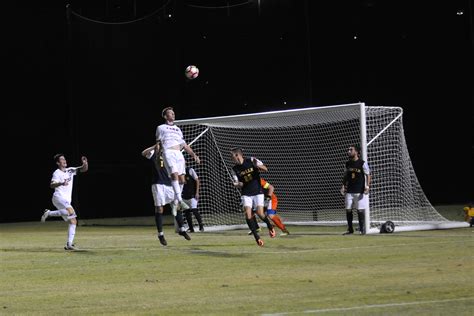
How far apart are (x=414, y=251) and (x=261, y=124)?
473 inches

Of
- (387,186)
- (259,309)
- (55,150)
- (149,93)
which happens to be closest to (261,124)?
(387,186)

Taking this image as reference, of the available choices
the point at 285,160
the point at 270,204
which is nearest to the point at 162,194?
the point at 270,204

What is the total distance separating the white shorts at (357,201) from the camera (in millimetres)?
21672

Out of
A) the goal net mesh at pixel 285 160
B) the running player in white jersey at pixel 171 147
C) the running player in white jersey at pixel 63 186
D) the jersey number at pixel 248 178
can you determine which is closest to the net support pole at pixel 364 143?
the goal net mesh at pixel 285 160

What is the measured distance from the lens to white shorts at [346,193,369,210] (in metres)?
21.7

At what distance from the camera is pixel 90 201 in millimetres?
33469

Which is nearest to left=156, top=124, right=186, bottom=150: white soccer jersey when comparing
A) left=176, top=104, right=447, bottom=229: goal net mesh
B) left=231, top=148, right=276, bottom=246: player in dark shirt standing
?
left=231, top=148, right=276, bottom=246: player in dark shirt standing

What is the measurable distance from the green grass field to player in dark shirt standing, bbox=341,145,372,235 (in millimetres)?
1083

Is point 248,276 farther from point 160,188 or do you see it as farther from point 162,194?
point 160,188

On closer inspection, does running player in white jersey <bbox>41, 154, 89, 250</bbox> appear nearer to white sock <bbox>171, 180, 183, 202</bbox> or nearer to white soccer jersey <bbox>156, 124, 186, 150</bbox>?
white soccer jersey <bbox>156, 124, 186, 150</bbox>

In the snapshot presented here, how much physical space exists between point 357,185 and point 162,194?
519 centimetres

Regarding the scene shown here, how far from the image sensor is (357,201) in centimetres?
2175

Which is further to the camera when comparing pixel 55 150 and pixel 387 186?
pixel 55 150

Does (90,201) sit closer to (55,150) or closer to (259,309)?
(55,150)
